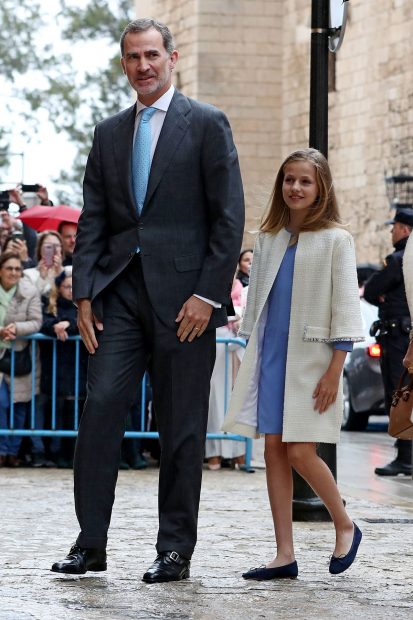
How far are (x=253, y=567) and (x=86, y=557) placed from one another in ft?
2.78

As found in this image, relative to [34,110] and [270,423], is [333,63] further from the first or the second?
[34,110]

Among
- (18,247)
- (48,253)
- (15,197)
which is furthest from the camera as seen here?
(15,197)

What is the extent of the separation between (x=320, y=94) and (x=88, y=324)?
2.82 meters

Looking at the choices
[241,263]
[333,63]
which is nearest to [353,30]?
[333,63]

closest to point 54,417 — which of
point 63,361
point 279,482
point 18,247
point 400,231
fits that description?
point 63,361

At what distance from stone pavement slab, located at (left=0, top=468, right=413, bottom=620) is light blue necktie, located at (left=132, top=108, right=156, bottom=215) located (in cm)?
150

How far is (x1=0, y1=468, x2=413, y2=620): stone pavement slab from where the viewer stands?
618 cm

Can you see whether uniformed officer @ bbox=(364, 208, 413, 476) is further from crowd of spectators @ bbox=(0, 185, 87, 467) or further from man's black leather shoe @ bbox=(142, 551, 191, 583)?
man's black leather shoe @ bbox=(142, 551, 191, 583)

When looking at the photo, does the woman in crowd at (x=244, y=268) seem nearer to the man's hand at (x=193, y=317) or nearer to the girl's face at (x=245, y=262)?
the girl's face at (x=245, y=262)

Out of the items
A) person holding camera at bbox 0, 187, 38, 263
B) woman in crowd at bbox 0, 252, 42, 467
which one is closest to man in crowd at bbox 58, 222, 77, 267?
person holding camera at bbox 0, 187, 38, 263

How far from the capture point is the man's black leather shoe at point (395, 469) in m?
12.7

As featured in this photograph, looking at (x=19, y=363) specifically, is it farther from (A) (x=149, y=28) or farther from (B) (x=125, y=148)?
(A) (x=149, y=28)

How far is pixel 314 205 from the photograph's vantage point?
7.14 metres

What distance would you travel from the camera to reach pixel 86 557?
6.75 m
